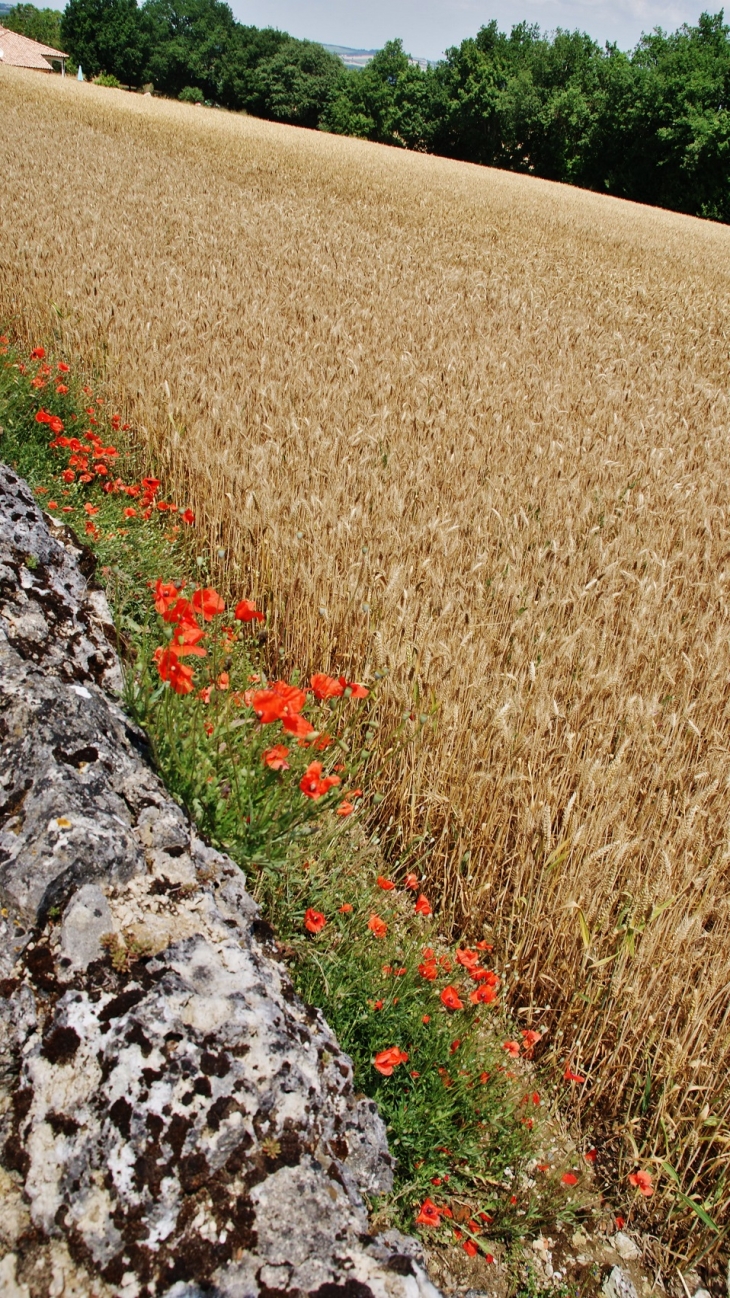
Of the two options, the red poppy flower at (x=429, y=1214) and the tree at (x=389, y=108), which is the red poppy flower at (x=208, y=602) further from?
the tree at (x=389, y=108)

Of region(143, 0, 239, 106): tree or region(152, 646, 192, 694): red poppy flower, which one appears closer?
region(152, 646, 192, 694): red poppy flower

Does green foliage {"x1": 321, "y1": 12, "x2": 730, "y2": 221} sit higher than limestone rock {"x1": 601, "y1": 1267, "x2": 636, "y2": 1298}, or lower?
higher

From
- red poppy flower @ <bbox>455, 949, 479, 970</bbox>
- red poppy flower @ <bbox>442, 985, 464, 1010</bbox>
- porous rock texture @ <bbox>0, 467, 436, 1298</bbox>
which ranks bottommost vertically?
red poppy flower @ <bbox>442, 985, 464, 1010</bbox>

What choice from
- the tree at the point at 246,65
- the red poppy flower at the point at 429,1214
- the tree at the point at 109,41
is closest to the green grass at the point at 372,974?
the red poppy flower at the point at 429,1214

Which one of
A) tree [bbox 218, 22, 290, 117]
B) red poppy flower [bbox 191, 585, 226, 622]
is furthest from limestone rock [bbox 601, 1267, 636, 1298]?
tree [bbox 218, 22, 290, 117]

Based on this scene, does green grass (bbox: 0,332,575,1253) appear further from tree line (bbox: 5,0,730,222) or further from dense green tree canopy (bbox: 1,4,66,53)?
dense green tree canopy (bbox: 1,4,66,53)

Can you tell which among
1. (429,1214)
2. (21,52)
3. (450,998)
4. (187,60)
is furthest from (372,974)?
(21,52)

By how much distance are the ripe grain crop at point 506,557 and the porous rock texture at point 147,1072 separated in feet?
2.96

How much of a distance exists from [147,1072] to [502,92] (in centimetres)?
6139

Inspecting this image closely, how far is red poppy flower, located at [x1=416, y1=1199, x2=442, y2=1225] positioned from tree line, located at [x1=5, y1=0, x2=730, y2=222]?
158ft

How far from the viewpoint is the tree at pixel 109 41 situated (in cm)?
7331

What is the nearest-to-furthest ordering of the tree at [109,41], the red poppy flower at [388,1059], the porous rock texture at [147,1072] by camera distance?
1. the porous rock texture at [147,1072]
2. the red poppy flower at [388,1059]
3. the tree at [109,41]

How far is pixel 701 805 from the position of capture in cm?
260

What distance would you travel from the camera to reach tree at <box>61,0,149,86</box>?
7331cm
